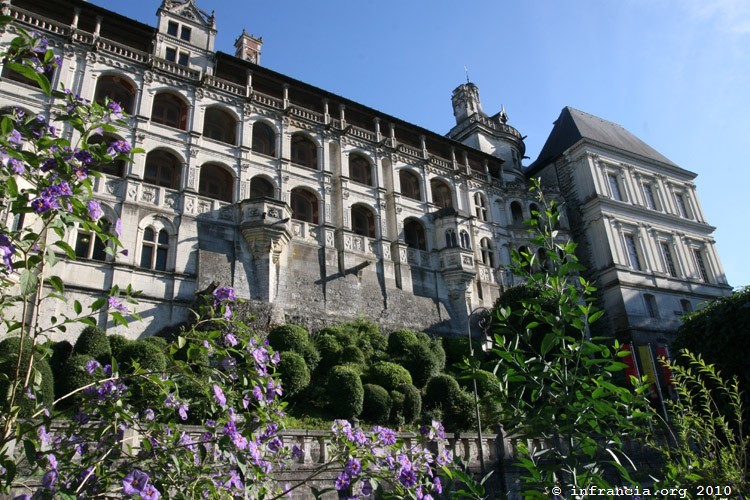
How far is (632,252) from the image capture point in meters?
40.8

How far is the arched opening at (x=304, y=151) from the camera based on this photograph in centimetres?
3266

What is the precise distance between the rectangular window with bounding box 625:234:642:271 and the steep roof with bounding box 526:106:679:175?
8.15 metres

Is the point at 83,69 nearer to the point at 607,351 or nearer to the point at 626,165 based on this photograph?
the point at 607,351

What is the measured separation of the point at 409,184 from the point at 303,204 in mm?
8624

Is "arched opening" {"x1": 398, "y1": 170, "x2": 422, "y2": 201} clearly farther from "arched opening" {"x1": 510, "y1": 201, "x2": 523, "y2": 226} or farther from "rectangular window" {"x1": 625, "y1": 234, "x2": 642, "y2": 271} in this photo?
"rectangular window" {"x1": 625, "y1": 234, "x2": 642, "y2": 271}

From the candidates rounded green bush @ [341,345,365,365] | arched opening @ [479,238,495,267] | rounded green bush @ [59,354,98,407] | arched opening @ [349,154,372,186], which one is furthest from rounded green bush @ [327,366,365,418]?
arched opening @ [479,238,495,267]

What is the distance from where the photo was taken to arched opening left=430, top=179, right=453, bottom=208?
1496 inches

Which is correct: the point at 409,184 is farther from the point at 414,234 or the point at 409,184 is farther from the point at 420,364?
the point at 420,364

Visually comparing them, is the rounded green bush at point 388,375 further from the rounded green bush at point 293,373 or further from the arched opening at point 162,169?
the arched opening at point 162,169

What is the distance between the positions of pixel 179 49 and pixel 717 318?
97.8ft

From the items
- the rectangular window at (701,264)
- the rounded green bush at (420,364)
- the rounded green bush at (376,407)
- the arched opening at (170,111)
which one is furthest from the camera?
the rectangular window at (701,264)

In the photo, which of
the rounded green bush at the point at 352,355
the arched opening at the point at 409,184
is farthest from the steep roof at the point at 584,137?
the rounded green bush at the point at 352,355

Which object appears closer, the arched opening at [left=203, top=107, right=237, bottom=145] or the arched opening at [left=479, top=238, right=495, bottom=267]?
the arched opening at [left=203, top=107, right=237, bottom=145]

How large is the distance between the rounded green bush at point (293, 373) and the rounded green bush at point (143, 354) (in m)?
4.10
